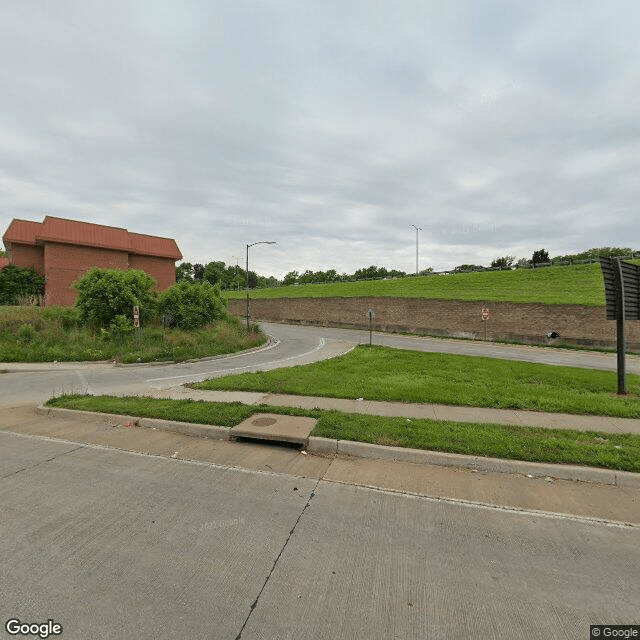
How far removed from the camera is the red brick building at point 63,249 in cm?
3406

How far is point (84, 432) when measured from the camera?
6.91 meters

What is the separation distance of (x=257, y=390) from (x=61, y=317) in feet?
57.5

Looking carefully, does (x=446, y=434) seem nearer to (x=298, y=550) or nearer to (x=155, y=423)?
(x=298, y=550)

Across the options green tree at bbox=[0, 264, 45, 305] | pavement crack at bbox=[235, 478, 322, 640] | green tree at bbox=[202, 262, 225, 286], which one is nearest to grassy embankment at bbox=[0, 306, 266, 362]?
green tree at bbox=[0, 264, 45, 305]

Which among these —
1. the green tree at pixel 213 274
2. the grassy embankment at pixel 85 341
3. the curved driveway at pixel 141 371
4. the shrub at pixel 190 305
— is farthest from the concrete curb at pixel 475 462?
the green tree at pixel 213 274

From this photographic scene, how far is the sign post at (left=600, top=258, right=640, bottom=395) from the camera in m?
9.80

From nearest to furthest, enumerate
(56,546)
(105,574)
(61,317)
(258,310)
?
→ (105,574) → (56,546) → (61,317) → (258,310)

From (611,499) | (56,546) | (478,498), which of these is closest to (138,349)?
(56,546)

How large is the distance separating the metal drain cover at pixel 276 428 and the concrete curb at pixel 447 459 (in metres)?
0.22

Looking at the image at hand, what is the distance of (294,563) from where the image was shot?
331 cm

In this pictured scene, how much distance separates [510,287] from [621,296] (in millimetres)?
27402

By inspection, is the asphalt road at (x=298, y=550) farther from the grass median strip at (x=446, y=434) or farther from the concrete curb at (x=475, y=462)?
the grass median strip at (x=446, y=434)

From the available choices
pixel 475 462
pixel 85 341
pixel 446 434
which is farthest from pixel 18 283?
pixel 475 462

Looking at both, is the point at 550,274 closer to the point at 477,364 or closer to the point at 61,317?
the point at 477,364
